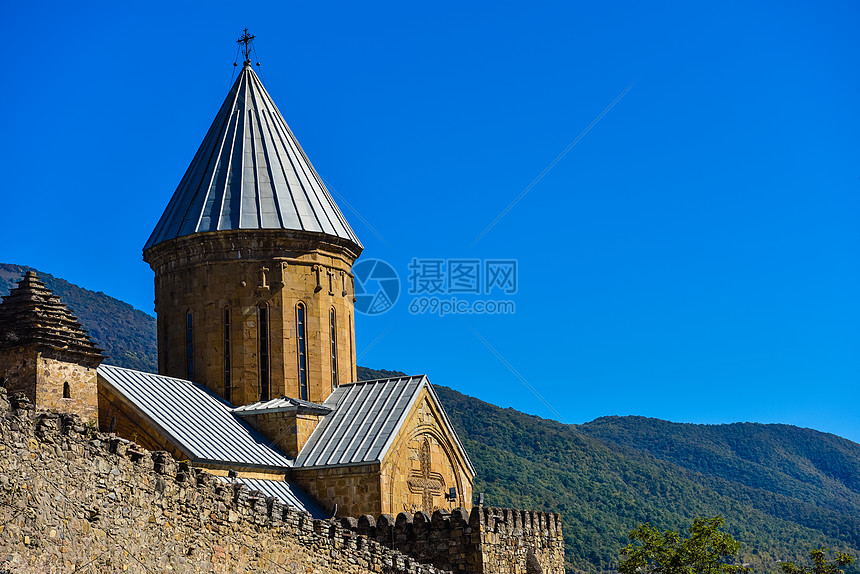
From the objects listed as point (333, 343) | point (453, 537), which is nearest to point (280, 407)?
point (333, 343)

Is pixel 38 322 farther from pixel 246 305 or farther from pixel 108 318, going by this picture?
pixel 108 318

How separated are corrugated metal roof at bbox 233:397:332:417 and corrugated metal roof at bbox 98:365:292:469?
26 centimetres

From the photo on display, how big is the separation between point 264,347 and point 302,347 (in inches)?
33.3

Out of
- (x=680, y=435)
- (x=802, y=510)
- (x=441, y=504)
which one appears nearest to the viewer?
(x=441, y=504)

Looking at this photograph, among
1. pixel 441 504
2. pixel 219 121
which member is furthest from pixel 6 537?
pixel 219 121

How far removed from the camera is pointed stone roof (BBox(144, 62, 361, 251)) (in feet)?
71.7

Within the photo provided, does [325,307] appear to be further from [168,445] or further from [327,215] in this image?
[168,445]

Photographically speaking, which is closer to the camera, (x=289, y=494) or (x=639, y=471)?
(x=289, y=494)

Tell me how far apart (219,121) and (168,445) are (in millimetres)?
9099

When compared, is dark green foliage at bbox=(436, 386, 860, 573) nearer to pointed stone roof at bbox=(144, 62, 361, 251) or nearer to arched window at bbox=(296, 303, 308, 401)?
arched window at bbox=(296, 303, 308, 401)

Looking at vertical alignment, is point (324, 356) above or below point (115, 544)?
above

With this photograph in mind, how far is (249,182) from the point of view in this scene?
22.4m

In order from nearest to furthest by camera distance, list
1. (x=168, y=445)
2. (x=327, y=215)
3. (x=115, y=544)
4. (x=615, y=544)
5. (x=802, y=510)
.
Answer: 1. (x=115, y=544)
2. (x=168, y=445)
3. (x=327, y=215)
4. (x=615, y=544)
5. (x=802, y=510)

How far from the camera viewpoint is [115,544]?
10336 millimetres
